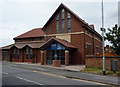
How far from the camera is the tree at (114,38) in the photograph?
Result: 22.2m

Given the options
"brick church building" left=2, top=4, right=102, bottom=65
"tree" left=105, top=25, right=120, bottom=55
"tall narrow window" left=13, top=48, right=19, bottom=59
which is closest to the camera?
"tree" left=105, top=25, right=120, bottom=55

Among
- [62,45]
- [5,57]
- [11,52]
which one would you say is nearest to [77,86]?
[62,45]

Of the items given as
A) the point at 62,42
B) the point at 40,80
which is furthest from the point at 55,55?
the point at 40,80

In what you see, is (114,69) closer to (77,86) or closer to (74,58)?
(77,86)

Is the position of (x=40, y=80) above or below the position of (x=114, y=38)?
below

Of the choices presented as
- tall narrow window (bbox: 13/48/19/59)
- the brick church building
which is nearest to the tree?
the brick church building

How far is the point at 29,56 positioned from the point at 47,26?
827 centimetres

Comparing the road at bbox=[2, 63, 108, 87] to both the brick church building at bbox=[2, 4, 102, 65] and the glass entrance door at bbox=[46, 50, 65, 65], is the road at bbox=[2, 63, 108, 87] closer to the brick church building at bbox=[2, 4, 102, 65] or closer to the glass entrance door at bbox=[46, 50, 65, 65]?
the brick church building at bbox=[2, 4, 102, 65]

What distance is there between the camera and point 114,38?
2286 centimetres

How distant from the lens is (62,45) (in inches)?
1156

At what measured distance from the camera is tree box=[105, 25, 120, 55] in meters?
22.2

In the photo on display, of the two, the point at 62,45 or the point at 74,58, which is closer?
the point at 62,45

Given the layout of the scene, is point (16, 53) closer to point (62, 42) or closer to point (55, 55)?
point (55, 55)

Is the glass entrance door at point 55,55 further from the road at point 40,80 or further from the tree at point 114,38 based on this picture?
the road at point 40,80
